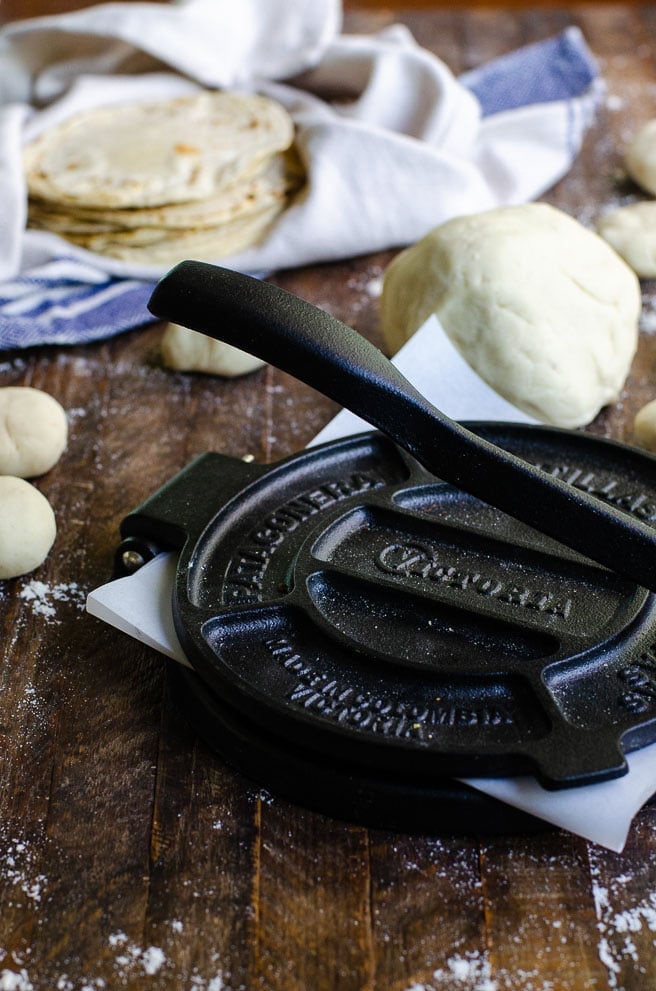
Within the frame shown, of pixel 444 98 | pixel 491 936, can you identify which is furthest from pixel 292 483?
pixel 444 98

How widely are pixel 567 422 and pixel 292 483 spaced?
39cm

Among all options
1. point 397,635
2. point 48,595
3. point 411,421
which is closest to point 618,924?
point 397,635

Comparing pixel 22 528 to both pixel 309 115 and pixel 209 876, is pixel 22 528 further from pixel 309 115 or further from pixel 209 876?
pixel 309 115

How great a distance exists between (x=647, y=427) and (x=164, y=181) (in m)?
0.82

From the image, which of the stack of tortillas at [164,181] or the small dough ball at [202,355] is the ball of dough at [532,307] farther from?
the stack of tortillas at [164,181]

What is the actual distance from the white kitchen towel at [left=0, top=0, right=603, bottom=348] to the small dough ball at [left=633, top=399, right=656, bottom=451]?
578 mm

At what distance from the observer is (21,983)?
750 mm

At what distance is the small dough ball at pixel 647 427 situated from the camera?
4.17 ft

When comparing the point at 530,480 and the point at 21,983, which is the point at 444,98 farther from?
the point at 21,983

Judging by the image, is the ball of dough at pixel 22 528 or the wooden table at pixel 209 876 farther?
the ball of dough at pixel 22 528

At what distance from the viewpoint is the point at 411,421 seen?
841 mm

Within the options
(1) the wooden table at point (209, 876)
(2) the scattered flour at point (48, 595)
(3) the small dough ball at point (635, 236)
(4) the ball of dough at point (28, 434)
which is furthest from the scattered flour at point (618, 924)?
(3) the small dough ball at point (635, 236)

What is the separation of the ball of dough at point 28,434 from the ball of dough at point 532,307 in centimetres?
46

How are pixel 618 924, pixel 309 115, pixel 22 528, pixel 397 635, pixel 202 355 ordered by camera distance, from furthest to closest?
pixel 309 115 < pixel 202 355 < pixel 22 528 < pixel 397 635 < pixel 618 924
